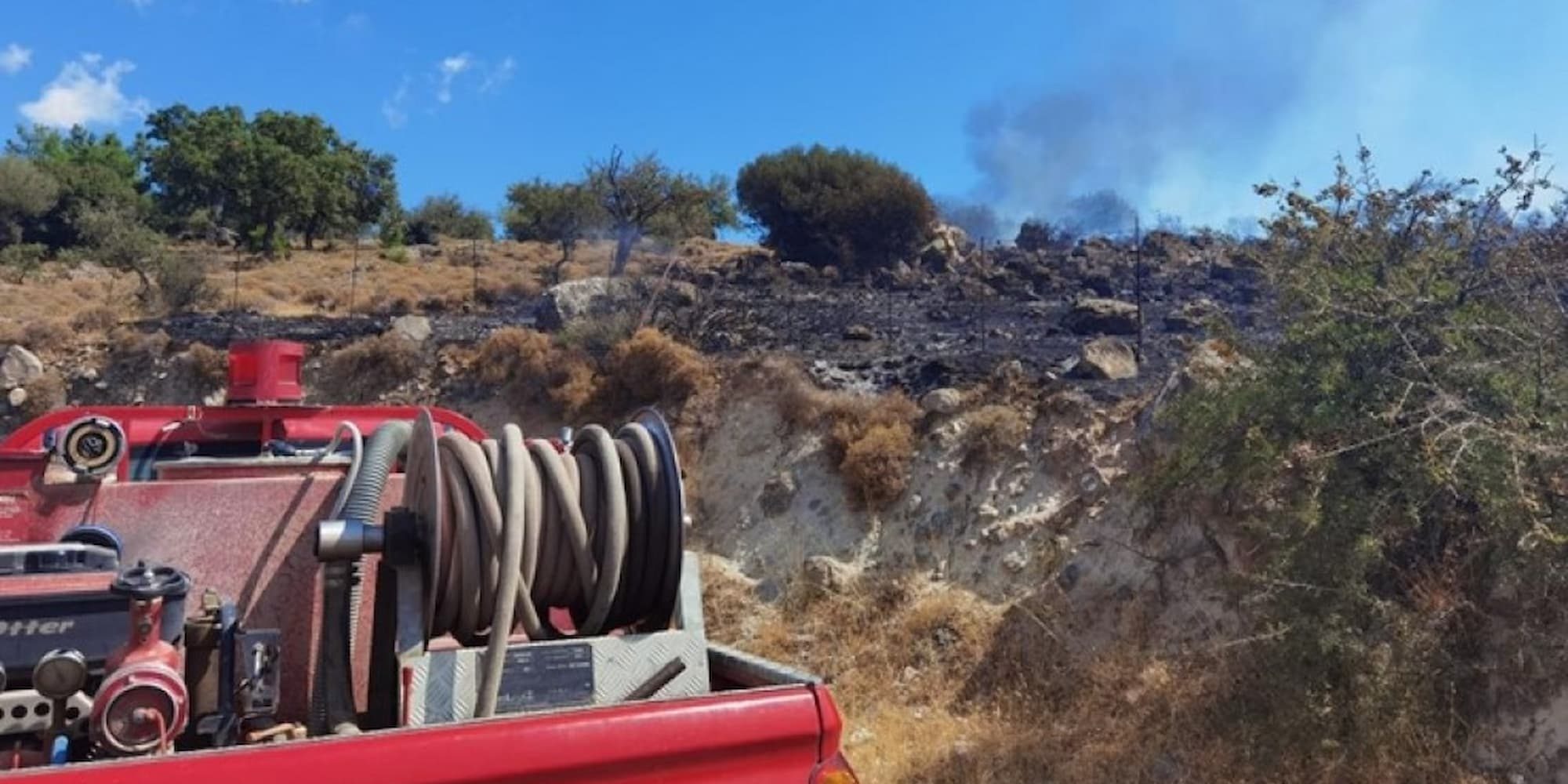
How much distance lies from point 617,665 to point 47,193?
126 ft

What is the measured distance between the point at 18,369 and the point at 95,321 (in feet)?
6.39

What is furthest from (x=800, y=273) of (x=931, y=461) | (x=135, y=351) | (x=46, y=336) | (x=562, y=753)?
(x=562, y=753)

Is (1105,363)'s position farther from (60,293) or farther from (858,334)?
(60,293)

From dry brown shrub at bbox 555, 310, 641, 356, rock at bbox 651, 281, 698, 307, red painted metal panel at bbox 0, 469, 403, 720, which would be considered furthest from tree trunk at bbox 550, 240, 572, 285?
red painted metal panel at bbox 0, 469, 403, 720

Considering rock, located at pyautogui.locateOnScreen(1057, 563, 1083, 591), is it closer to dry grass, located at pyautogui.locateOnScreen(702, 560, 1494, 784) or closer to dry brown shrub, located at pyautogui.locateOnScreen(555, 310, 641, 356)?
dry grass, located at pyautogui.locateOnScreen(702, 560, 1494, 784)

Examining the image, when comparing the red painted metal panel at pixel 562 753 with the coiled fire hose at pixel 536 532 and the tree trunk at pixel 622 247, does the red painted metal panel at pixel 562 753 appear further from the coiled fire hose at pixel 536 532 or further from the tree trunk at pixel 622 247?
the tree trunk at pixel 622 247

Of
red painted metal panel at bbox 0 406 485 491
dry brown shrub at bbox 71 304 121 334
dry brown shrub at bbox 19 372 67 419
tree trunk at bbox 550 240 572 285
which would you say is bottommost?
red painted metal panel at bbox 0 406 485 491

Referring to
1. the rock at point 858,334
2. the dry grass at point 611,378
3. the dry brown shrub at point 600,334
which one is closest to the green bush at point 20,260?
the dry grass at point 611,378

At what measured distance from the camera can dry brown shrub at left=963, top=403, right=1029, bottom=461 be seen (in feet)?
34.6

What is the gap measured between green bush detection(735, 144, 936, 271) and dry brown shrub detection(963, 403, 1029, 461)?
14576 mm

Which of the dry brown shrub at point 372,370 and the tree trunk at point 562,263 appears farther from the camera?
the tree trunk at point 562,263

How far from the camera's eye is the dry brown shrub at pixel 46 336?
695 inches

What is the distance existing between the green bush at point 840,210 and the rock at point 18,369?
574 inches

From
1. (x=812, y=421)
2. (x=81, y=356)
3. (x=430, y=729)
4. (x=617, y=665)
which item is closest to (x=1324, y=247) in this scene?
(x=812, y=421)
